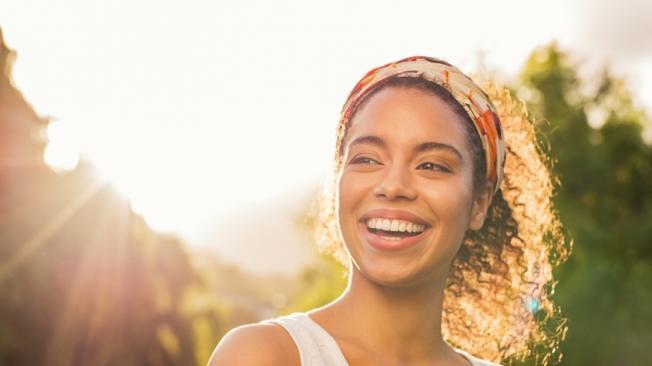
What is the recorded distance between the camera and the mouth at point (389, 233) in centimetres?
308

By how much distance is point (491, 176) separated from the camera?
11.7 ft

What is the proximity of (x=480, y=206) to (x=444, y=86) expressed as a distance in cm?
49

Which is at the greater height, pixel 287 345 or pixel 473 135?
pixel 473 135

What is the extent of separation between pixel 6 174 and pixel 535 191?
1406 cm

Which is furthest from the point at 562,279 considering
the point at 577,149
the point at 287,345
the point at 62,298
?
the point at 287,345

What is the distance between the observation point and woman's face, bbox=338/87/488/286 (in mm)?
3098

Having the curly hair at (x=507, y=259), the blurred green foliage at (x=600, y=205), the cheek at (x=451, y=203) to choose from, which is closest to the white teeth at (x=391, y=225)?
the cheek at (x=451, y=203)

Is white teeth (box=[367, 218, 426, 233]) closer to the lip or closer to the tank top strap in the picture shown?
the lip

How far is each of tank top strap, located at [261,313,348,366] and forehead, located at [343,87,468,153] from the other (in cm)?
60

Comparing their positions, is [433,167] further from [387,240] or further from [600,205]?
[600,205]

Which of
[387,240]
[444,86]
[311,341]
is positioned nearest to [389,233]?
[387,240]

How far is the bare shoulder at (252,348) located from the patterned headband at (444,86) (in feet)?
2.74

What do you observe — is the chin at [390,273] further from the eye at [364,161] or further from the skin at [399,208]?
the eye at [364,161]

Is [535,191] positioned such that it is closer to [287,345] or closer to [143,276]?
[287,345]
